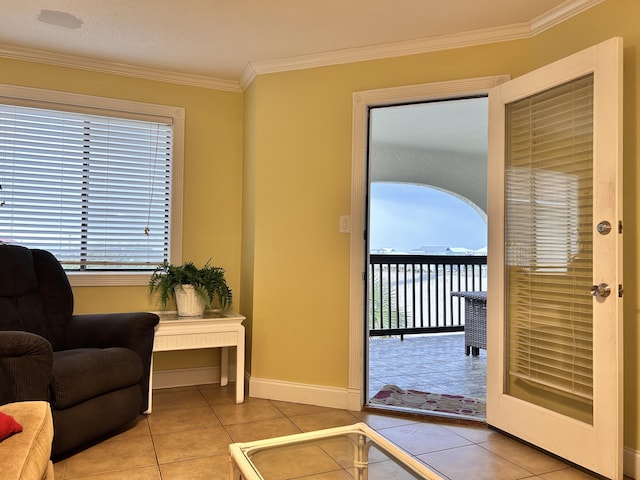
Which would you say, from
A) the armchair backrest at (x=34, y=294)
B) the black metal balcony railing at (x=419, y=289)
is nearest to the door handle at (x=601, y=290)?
the armchair backrest at (x=34, y=294)

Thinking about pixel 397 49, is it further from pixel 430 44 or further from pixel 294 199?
pixel 294 199

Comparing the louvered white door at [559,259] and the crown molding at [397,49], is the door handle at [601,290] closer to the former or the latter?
the louvered white door at [559,259]

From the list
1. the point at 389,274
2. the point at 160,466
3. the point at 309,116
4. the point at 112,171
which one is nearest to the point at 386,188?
the point at 389,274

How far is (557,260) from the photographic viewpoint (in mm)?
2586

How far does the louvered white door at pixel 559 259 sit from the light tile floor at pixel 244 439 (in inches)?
7.3

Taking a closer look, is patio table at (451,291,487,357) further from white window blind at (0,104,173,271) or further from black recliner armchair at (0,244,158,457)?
black recliner armchair at (0,244,158,457)

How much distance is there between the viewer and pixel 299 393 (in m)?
3.41

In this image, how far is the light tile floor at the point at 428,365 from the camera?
3.94 meters

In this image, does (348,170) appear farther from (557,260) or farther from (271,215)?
(557,260)

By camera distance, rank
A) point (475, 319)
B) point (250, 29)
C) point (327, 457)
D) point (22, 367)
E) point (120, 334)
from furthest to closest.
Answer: point (475, 319) < point (250, 29) < point (120, 334) < point (22, 367) < point (327, 457)

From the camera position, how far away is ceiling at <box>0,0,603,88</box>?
2.72 meters

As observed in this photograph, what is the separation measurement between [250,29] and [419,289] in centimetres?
423

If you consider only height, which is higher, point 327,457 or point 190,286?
point 190,286

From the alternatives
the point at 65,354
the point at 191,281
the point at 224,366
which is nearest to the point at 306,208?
the point at 191,281
